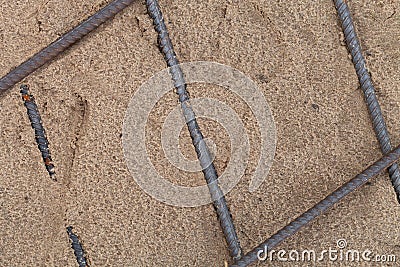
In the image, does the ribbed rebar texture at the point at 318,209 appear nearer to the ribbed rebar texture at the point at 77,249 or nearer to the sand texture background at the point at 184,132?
the sand texture background at the point at 184,132

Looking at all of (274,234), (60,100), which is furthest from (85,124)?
(274,234)

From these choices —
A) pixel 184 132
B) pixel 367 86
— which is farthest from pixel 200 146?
pixel 367 86

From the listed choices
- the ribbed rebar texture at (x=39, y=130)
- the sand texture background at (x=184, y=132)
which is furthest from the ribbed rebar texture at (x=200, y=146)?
the ribbed rebar texture at (x=39, y=130)

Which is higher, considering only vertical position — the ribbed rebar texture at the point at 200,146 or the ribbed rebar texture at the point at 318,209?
the ribbed rebar texture at the point at 200,146

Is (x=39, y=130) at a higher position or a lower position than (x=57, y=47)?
lower

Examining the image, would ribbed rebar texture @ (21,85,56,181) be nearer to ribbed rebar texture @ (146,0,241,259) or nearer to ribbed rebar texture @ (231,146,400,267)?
ribbed rebar texture @ (146,0,241,259)

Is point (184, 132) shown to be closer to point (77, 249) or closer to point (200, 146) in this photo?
point (200, 146)
